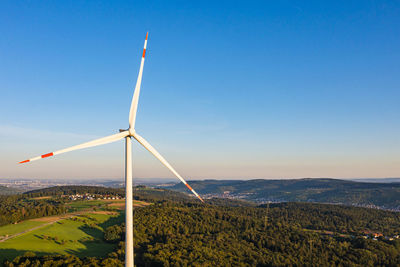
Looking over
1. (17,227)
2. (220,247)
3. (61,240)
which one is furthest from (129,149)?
(17,227)

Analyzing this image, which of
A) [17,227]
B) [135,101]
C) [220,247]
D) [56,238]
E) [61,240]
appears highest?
[135,101]

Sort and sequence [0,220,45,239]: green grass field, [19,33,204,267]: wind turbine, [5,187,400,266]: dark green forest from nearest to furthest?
[19,33,204,267]: wind turbine < [5,187,400,266]: dark green forest < [0,220,45,239]: green grass field

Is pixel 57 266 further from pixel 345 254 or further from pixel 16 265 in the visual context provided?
pixel 345 254

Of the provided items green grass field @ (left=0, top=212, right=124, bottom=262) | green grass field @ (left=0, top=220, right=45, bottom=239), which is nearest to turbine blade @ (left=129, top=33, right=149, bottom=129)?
green grass field @ (left=0, top=212, right=124, bottom=262)

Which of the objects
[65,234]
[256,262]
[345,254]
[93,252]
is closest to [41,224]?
[65,234]

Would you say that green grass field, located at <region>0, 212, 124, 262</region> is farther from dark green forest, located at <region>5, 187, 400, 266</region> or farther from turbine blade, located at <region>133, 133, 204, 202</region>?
turbine blade, located at <region>133, 133, 204, 202</region>

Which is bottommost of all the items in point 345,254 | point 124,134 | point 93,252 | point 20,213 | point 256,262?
point 345,254

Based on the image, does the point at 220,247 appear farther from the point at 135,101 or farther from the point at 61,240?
the point at 135,101

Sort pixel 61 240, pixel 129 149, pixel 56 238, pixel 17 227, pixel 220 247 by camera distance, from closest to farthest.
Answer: pixel 129 149
pixel 56 238
pixel 61 240
pixel 220 247
pixel 17 227

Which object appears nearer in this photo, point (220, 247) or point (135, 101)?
point (135, 101)
